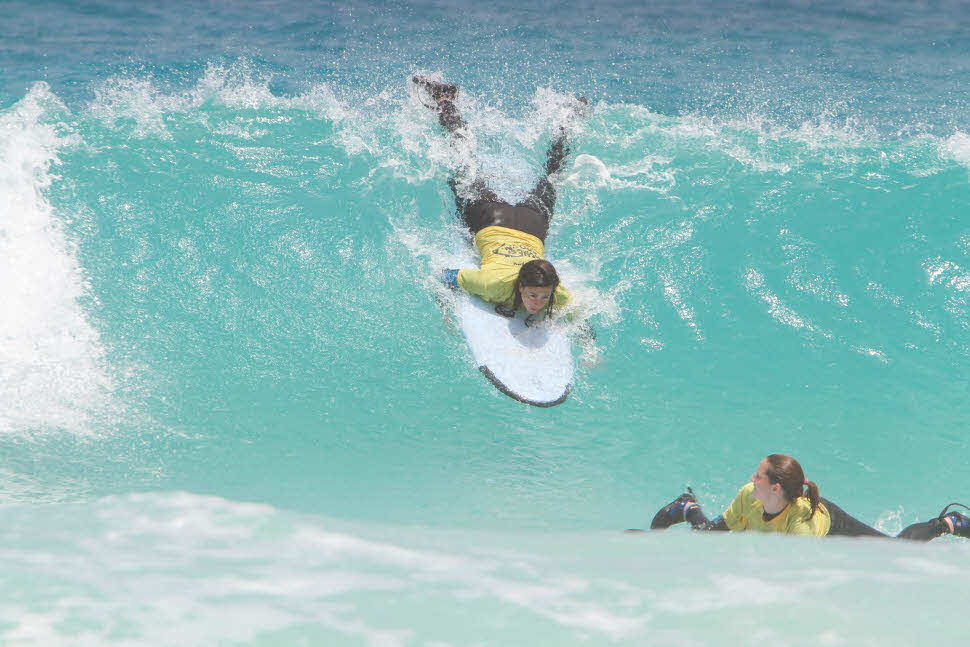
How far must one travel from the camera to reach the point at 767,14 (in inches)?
570

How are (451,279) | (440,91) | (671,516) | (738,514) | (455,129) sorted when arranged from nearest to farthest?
(738,514) < (671,516) < (451,279) < (455,129) < (440,91)

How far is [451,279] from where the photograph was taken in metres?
5.80

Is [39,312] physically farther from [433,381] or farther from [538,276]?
[538,276]

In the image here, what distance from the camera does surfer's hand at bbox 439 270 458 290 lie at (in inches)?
228

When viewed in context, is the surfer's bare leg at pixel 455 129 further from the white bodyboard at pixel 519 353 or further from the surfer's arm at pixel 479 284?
the white bodyboard at pixel 519 353

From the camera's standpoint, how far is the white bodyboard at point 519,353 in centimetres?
515

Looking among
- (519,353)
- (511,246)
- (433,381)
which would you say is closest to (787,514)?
(519,353)

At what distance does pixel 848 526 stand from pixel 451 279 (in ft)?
10.2

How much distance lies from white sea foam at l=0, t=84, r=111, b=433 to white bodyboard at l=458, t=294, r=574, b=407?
98.1 inches

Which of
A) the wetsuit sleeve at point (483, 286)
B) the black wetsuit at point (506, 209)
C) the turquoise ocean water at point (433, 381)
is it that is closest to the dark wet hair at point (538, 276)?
the wetsuit sleeve at point (483, 286)

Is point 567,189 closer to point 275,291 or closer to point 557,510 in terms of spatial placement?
point 275,291

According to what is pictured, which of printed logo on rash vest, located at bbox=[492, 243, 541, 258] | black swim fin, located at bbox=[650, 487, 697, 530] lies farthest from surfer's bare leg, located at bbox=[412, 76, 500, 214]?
black swim fin, located at bbox=[650, 487, 697, 530]

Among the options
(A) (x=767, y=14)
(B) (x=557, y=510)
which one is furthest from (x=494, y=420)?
(A) (x=767, y=14)

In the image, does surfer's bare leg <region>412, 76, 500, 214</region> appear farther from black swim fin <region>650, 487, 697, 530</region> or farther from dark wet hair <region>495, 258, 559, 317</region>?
black swim fin <region>650, 487, 697, 530</region>
